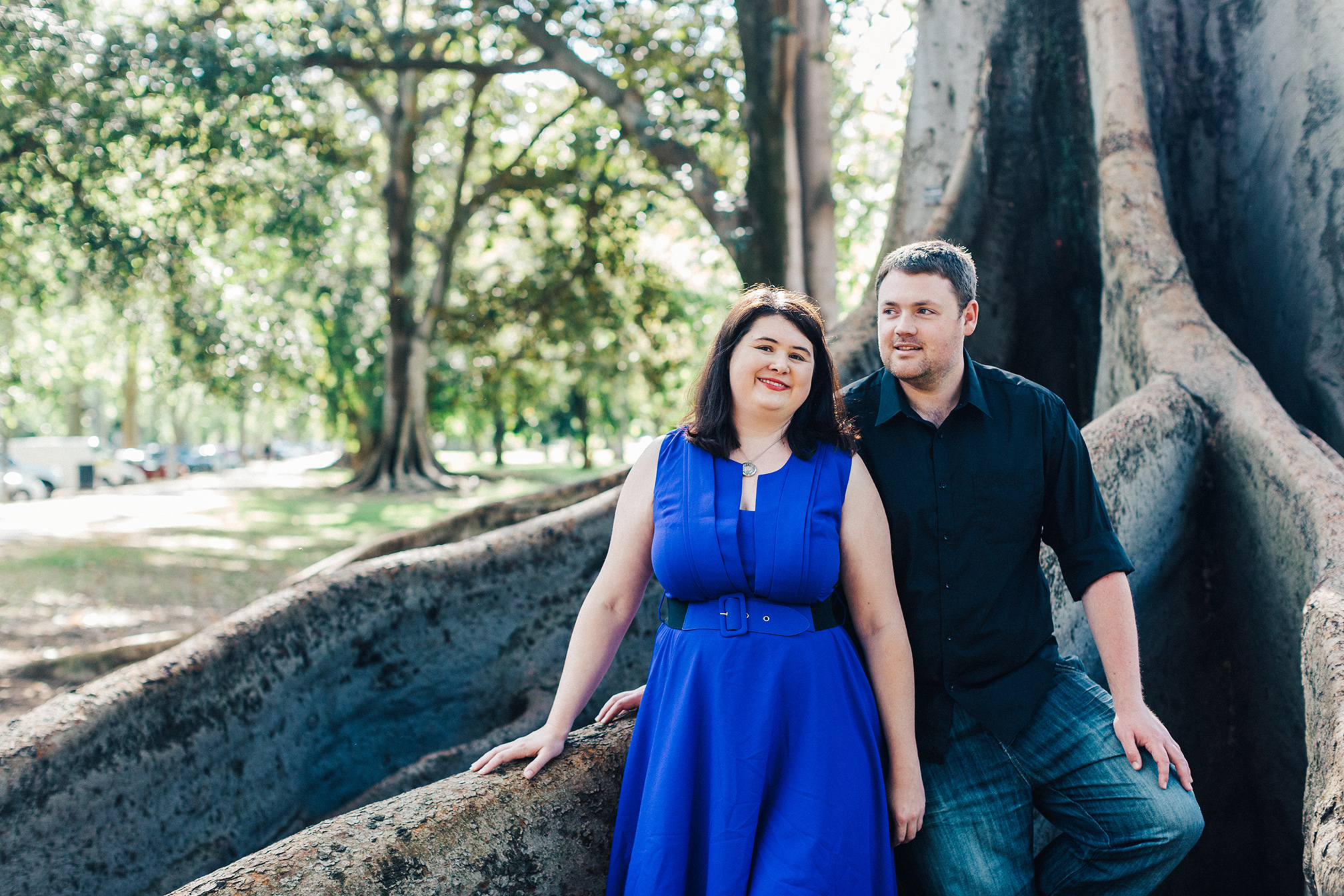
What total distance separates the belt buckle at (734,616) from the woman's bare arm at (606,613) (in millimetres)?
285

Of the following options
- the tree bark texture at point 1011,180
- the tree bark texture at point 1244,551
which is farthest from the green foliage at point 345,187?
the tree bark texture at point 1244,551

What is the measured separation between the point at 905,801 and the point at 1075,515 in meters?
0.82

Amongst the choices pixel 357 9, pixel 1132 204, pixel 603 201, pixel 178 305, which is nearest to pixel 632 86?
pixel 603 201

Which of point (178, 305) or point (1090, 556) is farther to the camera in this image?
point (178, 305)

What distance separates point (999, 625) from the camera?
2.30m

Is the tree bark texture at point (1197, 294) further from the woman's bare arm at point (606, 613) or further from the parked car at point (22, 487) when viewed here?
the parked car at point (22, 487)

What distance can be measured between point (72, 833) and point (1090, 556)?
3.14 meters

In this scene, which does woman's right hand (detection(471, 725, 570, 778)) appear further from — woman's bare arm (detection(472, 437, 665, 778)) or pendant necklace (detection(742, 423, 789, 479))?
pendant necklace (detection(742, 423, 789, 479))

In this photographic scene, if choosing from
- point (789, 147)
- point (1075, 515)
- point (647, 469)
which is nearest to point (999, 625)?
point (1075, 515)

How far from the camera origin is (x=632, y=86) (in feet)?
34.2

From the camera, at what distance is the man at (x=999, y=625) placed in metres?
2.20

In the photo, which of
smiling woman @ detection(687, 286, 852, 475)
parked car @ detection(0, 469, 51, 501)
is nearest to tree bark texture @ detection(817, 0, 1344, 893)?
smiling woman @ detection(687, 286, 852, 475)

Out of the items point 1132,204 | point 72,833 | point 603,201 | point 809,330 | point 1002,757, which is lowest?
point 72,833

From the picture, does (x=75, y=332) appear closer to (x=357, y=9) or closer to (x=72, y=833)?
(x=357, y=9)
